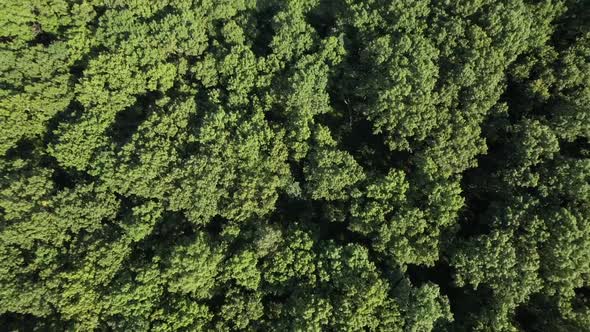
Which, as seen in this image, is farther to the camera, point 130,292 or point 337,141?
point 337,141

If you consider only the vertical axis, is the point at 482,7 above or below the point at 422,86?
above

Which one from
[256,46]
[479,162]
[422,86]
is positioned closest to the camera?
[422,86]

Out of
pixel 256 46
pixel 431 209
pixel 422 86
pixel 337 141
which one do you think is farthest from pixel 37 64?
pixel 431 209

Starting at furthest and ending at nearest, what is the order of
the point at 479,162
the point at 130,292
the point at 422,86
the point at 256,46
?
the point at 256,46, the point at 479,162, the point at 422,86, the point at 130,292

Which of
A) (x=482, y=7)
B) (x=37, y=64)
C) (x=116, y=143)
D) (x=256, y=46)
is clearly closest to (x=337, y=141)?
(x=256, y=46)

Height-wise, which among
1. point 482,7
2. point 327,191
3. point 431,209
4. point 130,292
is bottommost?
point 130,292

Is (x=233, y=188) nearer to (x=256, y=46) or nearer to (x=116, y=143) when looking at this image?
(x=116, y=143)
